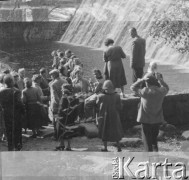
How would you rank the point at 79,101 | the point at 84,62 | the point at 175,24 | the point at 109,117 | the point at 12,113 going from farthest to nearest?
the point at 84,62 < the point at 175,24 < the point at 79,101 < the point at 12,113 < the point at 109,117

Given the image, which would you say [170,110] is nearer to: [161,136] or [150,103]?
[161,136]

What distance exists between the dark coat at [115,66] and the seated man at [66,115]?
1.51 meters

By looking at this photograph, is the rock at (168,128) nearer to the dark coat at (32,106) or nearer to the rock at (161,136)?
the rock at (161,136)

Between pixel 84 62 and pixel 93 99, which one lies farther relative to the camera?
pixel 84 62

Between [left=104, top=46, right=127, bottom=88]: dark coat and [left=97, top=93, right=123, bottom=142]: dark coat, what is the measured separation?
152 cm

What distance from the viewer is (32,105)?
344 inches

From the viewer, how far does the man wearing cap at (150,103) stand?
748cm

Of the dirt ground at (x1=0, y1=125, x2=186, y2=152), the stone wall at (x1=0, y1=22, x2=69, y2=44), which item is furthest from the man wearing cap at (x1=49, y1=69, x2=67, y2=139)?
the stone wall at (x1=0, y1=22, x2=69, y2=44)

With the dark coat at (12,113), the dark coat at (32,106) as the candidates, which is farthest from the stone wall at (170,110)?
the dark coat at (12,113)

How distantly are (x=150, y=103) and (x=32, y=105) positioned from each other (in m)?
2.02

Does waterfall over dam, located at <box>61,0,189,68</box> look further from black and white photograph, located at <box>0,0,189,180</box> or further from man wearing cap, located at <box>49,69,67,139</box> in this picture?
man wearing cap, located at <box>49,69,67,139</box>

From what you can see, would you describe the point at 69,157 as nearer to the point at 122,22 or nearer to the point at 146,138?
the point at 146,138

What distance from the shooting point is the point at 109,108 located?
804 cm

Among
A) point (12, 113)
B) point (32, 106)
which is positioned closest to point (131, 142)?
point (32, 106)
